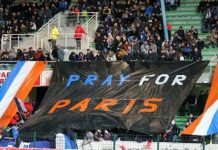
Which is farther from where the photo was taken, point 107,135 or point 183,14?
point 183,14

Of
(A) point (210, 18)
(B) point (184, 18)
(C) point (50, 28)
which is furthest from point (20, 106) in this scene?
(A) point (210, 18)

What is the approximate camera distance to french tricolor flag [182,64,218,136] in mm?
24531

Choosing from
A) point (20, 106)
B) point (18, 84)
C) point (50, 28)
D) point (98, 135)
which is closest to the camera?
point (98, 135)

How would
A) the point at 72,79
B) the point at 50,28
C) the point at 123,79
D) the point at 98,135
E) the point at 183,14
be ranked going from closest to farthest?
the point at 98,135, the point at 123,79, the point at 72,79, the point at 183,14, the point at 50,28

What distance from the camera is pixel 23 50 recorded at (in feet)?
104

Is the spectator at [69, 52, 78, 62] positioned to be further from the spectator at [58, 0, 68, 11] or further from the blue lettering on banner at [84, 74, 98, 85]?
the spectator at [58, 0, 68, 11]

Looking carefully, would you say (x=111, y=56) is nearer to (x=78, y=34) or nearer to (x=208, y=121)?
(x=78, y=34)

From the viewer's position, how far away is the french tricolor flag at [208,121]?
80.5 ft

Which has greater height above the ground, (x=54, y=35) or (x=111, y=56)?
(x=54, y=35)

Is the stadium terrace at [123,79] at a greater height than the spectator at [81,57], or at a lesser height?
lesser

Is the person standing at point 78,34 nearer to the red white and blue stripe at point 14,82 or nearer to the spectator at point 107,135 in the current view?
the red white and blue stripe at point 14,82

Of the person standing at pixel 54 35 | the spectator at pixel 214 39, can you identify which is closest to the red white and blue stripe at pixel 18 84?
the person standing at pixel 54 35

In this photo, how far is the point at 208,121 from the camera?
977 inches

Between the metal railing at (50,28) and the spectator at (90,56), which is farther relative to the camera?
the metal railing at (50,28)
